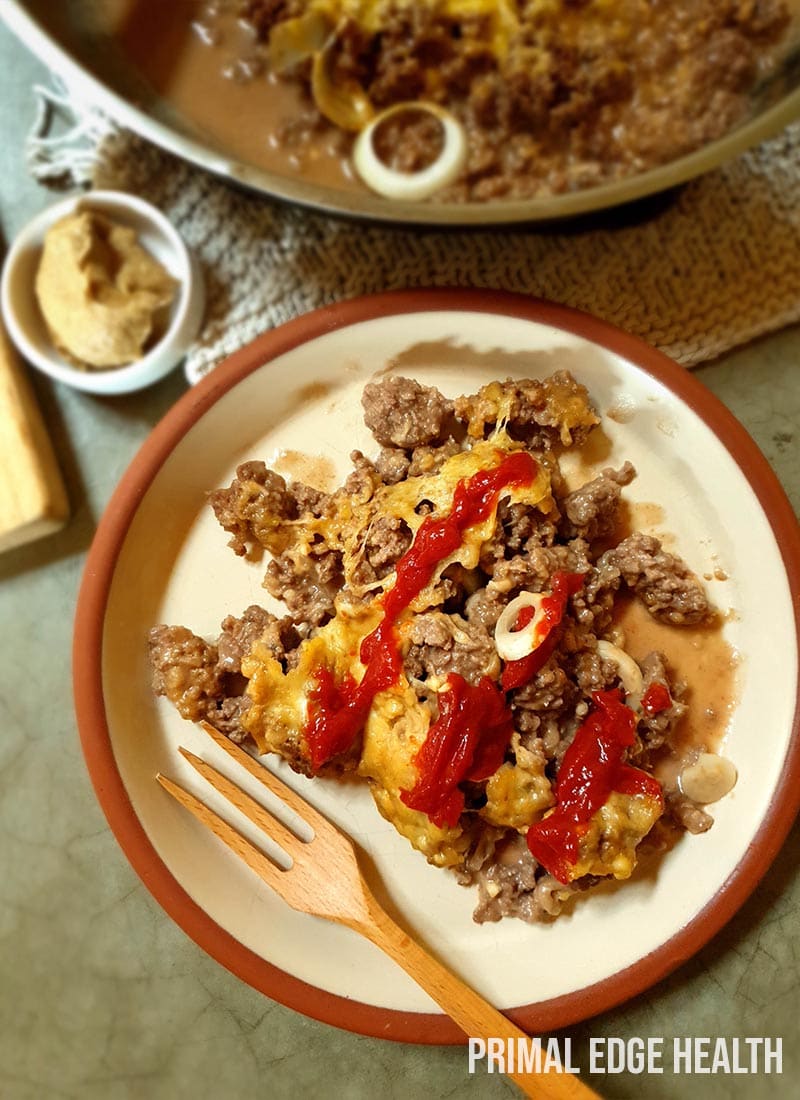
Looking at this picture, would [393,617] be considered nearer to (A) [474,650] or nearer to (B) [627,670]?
(A) [474,650]

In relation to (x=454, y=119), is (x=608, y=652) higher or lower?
lower

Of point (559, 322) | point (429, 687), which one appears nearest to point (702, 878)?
point (429, 687)

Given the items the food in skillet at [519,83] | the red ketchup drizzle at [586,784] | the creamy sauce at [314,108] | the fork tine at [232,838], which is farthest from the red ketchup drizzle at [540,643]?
the food in skillet at [519,83]

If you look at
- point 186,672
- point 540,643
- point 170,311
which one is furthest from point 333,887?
point 170,311

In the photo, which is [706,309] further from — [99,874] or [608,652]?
[99,874]

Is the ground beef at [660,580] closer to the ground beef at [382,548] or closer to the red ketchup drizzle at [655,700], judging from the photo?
the red ketchup drizzle at [655,700]

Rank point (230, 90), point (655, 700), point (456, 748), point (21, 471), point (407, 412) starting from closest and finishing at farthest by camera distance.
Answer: point (456, 748) → point (655, 700) → point (407, 412) → point (230, 90) → point (21, 471)
